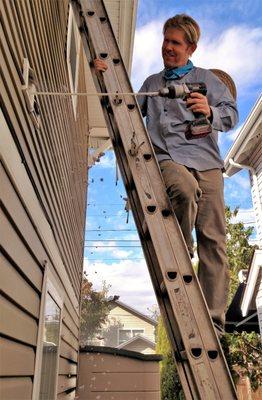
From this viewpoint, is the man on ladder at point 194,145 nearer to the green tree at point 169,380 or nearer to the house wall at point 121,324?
the green tree at point 169,380

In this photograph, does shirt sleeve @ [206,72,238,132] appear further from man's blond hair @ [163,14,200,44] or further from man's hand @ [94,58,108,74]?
man's hand @ [94,58,108,74]

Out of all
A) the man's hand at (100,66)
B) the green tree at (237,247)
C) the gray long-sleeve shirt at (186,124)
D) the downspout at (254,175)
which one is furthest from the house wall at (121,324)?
the man's hand at (100,66)

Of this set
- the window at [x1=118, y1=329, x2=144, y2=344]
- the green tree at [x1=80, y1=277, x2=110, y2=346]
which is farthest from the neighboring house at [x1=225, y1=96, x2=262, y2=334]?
the window at [x1=118, y1=329, x2=144, y2=344]

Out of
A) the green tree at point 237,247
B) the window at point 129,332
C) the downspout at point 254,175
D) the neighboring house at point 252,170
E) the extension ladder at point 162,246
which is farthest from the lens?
the window at point 129,332

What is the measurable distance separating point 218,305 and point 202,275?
0.74ft

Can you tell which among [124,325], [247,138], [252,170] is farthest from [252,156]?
[124,325]

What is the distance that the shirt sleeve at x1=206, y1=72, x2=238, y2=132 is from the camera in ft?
9.16

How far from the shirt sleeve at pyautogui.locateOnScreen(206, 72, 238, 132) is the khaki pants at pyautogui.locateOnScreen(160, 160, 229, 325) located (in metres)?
0.34

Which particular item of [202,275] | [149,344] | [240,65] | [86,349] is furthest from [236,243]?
[149,344]

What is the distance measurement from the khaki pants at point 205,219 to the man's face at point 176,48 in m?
0.82

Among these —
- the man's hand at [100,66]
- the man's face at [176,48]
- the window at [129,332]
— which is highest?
the window at [129,332]

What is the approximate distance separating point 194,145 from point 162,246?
1.01 meters

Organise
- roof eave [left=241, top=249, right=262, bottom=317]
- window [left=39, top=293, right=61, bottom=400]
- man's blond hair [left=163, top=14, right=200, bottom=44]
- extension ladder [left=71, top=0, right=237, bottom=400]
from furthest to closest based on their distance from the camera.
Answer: roof eave [left=241, top=249, right=262, bottom=317], window [left=39, top=293, right=61, bottom=400], man's blond hair [left=163, top=14, right=200, bottom=44], extension ladder [left=71, top=0, right=237, bottom=400]

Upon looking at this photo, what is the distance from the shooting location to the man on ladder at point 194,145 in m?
2.66
